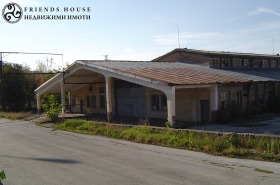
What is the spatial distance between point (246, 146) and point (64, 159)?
7040 millimetres

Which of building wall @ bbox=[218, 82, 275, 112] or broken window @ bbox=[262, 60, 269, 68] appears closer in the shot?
building wall @ bbox=[218, 82, 275, 112]

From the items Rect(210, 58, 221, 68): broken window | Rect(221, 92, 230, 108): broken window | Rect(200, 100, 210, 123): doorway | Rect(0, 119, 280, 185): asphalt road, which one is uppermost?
Rect(210, 58, 221, 68): broken window

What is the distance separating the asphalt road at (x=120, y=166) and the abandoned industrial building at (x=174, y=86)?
18.2 feet

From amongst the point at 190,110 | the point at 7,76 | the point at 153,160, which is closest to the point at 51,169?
the point at 153,160

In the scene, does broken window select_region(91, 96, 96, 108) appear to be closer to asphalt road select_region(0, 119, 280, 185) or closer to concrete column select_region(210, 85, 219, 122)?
concrete column select_region(210, 85, 219, 122)

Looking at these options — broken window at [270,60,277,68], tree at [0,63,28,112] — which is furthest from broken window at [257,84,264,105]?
tree at [0,63,28,112]

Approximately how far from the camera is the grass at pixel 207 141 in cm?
1277

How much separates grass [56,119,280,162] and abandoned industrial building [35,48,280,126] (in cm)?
244

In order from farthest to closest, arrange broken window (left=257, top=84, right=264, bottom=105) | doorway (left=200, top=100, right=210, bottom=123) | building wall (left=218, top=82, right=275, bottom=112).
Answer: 1. broken window (left=257, top=84, right=264, bottom=105)
2. building wall (left=218, top=82, right=275, bottom=112)
3. doorway (left=200, top=100, right=210, bottom=123)

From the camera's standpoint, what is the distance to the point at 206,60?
2945cm

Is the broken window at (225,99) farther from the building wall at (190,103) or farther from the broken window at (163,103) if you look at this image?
the broken window at (163,103)

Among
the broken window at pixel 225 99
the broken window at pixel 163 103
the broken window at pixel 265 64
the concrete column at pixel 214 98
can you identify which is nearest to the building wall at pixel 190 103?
the concrete column at pixel 214 98

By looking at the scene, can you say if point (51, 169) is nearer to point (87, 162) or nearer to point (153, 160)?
point (87, 162)

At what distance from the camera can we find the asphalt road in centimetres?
976
